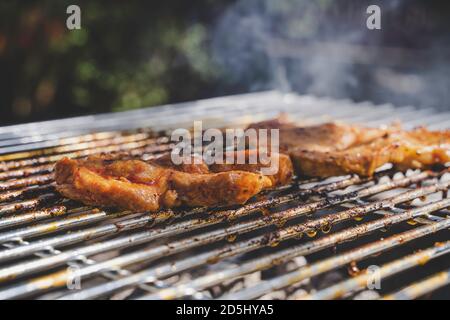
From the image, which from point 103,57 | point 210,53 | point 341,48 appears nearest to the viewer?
point 341,48

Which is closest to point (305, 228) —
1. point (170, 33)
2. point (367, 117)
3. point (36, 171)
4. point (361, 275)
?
point (361, 275)

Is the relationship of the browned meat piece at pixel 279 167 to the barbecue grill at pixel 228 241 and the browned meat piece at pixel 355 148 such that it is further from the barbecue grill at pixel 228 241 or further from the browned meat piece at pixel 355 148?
the browned meat piece at pixel 355 148

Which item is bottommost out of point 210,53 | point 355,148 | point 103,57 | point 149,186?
point 149,186

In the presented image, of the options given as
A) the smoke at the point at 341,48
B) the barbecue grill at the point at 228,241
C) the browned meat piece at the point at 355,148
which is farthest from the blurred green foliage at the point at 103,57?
the browned meat piece at the point at 355,148

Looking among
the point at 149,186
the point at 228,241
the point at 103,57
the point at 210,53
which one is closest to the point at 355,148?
the point at 228,241

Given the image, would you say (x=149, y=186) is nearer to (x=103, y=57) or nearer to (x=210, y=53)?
(x=103, y=57)

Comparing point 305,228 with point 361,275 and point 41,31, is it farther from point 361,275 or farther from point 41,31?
point 41,31

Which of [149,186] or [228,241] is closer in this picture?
[228,241]

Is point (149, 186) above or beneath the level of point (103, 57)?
beneath
